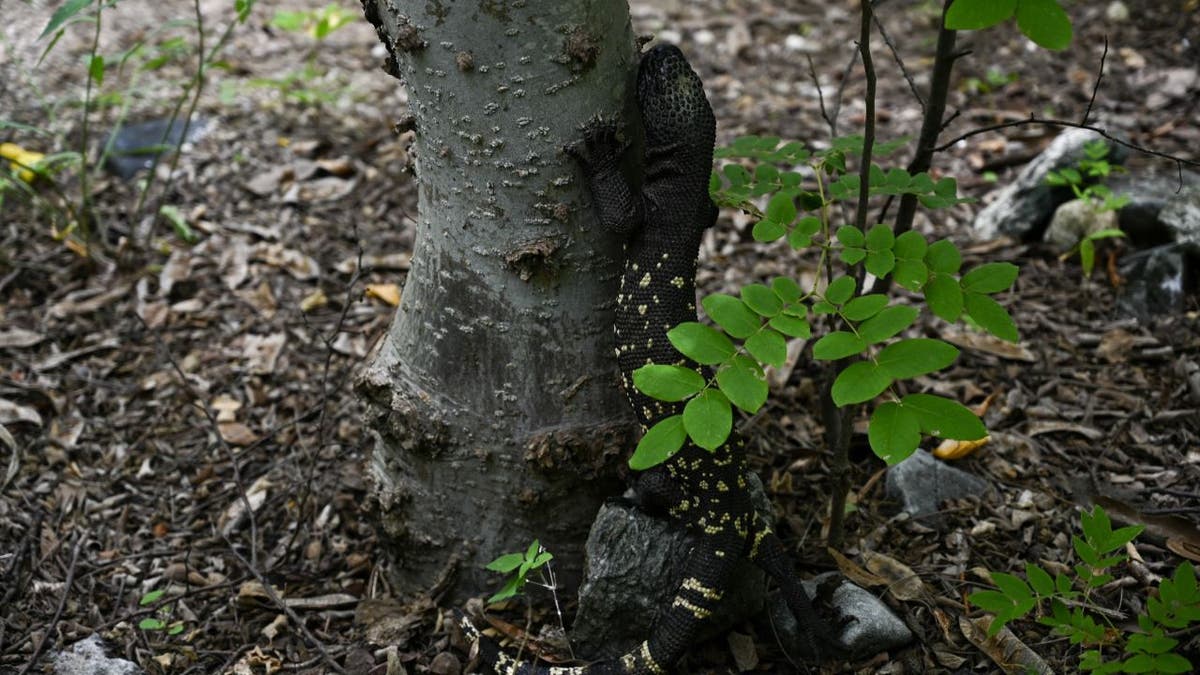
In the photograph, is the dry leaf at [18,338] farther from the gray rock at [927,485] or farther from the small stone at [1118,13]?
the small stone at [1118,13]

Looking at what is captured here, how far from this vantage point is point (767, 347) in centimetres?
249

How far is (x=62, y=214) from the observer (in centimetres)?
552

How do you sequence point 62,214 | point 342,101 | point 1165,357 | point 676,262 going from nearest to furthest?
1. point 676,262
2. point 1165,357
3. point 62,214
4. point 342,101

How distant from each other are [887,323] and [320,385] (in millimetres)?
3265

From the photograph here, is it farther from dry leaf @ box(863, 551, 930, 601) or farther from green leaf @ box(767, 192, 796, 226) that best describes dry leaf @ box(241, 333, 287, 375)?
dry leaf @ box(863, 551, 930, 601)

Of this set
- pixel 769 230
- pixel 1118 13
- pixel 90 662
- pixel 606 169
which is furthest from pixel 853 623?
pixel 1118 13

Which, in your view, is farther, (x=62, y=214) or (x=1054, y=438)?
(x=62, y=214)

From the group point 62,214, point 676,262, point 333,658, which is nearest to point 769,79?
point 676,262

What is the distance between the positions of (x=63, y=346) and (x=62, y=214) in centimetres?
106

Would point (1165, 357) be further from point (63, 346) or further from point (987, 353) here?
point (63, 346)

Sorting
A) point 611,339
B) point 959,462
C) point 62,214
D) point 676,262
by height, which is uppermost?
point 676,262

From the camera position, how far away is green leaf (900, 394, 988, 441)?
231cm

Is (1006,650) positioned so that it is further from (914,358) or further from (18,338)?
(18,338)

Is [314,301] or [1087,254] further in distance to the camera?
[314,301]
